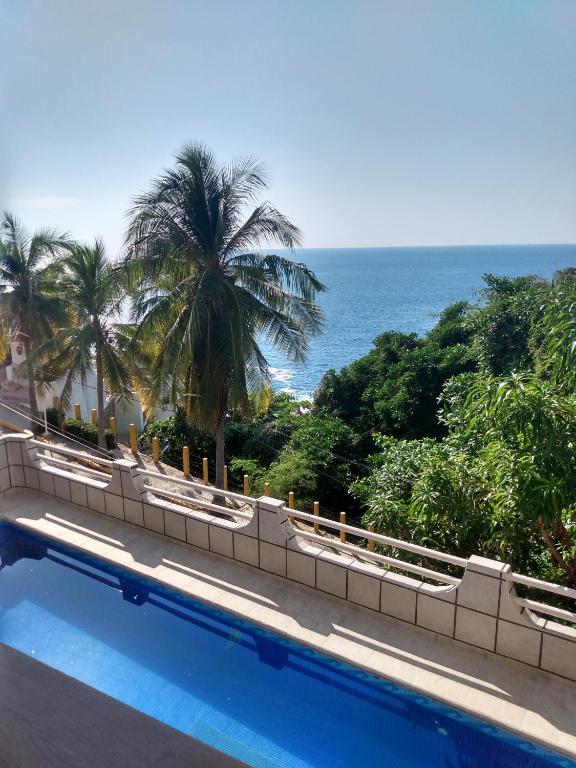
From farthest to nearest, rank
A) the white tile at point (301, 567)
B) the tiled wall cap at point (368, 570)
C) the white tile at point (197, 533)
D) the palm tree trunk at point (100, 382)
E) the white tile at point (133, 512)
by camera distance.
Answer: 1. the palm tree trunk at point (100, 382)
2. the white tile at point (133, 512)
3. the white tile at point (197, 533)
4. the white tile at point (301, 567)
5. the tiled wall cap at point (368, 570)

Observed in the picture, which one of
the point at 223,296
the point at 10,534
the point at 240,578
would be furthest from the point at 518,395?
the point at 223,296

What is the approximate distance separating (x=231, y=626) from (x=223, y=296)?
775 cm

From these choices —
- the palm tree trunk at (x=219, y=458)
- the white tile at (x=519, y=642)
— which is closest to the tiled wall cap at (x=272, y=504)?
the white tile at (x=519, y=642)

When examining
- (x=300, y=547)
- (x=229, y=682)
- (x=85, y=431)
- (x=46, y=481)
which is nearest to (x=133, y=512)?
(x=46, y=481)

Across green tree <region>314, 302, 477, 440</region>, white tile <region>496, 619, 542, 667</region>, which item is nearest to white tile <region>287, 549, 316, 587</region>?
white tile <region>496, 619, 542, 667</region>

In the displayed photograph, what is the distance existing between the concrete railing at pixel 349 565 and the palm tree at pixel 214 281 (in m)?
4.78

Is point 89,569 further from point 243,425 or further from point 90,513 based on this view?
point 243,425

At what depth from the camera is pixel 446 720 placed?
15.2 feet

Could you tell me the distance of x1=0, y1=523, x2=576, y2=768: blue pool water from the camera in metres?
4.47

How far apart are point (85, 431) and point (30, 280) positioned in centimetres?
552

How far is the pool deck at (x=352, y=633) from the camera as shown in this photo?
4.63 metres

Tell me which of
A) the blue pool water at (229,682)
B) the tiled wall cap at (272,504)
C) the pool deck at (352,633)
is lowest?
the blue pool water at (229,682)

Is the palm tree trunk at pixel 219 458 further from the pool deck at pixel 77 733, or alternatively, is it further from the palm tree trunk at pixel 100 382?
the pool deck at pixel 77 733

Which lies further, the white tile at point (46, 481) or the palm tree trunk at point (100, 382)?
the palm tree trunk at point (100, 382)
